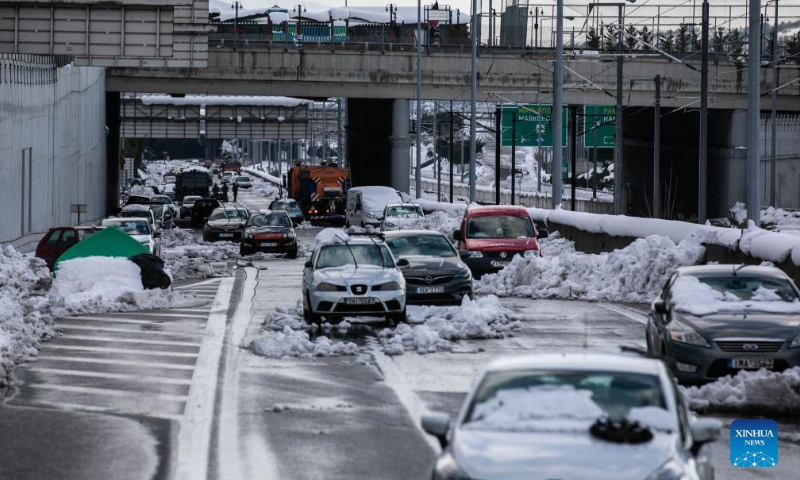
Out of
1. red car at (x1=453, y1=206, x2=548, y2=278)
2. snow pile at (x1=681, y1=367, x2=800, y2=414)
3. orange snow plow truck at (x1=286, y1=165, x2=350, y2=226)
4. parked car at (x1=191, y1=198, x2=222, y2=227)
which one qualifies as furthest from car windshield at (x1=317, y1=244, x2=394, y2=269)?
parked car at (x1=191, y1=198, x2=222, y2=227)

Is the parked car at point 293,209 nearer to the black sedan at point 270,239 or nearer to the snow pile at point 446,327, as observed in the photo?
the black sedan at point 270,239

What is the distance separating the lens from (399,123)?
259 feet

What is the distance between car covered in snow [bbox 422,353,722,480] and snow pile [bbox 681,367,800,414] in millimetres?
5226

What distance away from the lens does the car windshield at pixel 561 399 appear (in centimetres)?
877

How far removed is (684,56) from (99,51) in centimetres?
3130

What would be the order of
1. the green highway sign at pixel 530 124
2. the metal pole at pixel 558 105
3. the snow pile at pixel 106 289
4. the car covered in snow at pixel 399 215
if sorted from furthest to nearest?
the green highway sign at pixel 530 124 < the car covered in snow at pixel 399 215 < the metal pole at pixel 558 105 < the snow pile at pixel 106 289

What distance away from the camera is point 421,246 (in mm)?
Result: 28812

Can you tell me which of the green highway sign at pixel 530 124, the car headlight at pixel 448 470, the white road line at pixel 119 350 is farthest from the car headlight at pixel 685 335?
the green highway sign at pixel 530 124

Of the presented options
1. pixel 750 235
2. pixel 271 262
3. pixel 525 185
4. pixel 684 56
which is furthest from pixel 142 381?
pixel 525 185

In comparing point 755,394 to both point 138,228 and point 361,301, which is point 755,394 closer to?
point 361,301

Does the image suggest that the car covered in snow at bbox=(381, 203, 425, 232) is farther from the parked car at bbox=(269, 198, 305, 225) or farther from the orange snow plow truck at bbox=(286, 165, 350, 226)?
the orange snow plow truck at bbox=(286, 165, 350, 226)

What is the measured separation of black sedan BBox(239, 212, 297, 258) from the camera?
1893 inches

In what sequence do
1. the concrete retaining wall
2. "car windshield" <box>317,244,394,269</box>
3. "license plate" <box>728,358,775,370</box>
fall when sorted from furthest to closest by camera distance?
the concrete retaining wall
"car windshield" <box>317,244,394,269</box>
"license plate" <box>728,358,775,370</box>

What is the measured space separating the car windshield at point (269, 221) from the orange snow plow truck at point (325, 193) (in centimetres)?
2819
